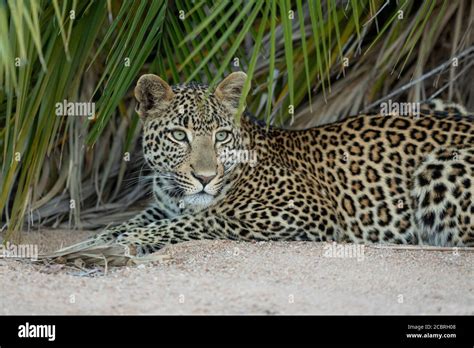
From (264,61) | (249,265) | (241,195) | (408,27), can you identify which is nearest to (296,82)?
(264,61)

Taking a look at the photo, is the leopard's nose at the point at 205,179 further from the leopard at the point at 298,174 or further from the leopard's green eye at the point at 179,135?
the leopard's green eye at the point at 179,135

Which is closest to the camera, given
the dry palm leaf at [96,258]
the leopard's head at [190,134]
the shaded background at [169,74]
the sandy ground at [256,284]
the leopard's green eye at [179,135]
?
the sandy ground at [256,284]

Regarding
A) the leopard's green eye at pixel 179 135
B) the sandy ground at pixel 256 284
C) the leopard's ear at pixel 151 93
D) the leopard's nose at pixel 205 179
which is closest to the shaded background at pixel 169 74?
the leopard's ear at pixel 151 93

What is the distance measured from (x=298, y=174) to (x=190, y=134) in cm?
90

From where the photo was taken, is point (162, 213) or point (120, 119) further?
point (120, 119)

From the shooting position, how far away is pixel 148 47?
6961mm

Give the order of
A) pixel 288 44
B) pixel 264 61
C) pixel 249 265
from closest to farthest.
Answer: pixel 288 44 < pixel 249 265 < pixel 264 61

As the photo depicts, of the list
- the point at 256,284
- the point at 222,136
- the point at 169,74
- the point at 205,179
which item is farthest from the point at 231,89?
the point at 256,284

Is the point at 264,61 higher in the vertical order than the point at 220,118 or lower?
higher

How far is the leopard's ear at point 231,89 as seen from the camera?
704 cm

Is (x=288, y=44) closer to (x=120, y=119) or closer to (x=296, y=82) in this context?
(x=296, y=82)

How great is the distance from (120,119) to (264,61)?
1507 millimetres

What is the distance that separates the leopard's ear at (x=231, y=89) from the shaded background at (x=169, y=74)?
0.83ft

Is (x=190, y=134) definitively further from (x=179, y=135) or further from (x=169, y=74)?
(x=169, y=74)
